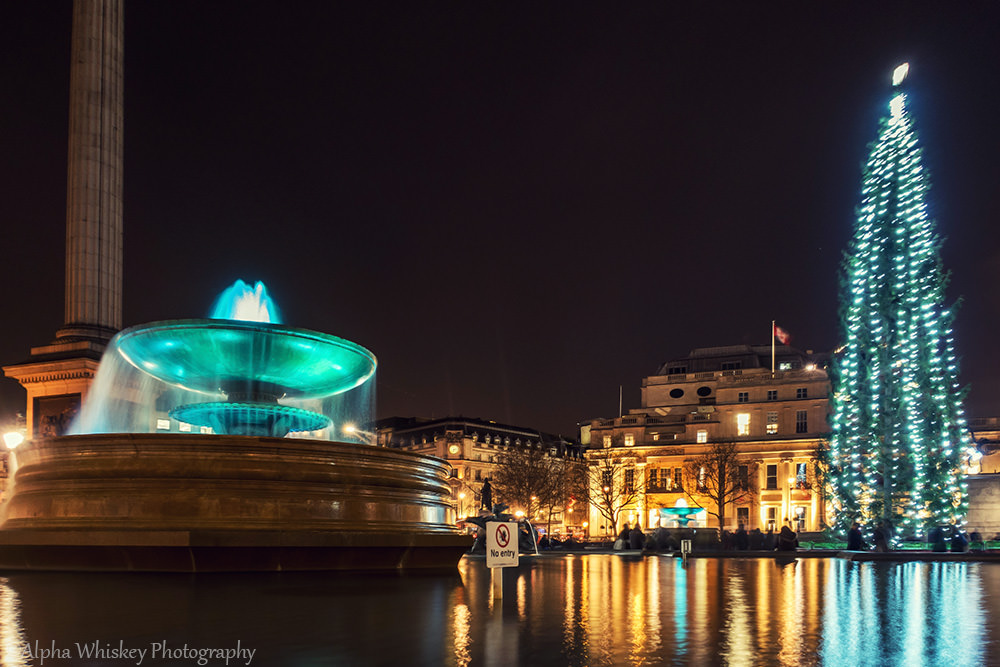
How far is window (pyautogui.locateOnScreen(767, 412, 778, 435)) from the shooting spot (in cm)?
7883

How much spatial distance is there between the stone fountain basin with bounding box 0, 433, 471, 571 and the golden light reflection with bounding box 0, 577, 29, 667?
280 cm

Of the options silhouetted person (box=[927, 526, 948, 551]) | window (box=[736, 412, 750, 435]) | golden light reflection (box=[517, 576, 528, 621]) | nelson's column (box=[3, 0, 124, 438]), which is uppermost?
nelson's column (box=[3, 0, 124, 438])

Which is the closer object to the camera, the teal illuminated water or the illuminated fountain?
the illuminated fountain

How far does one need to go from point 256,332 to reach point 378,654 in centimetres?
1076

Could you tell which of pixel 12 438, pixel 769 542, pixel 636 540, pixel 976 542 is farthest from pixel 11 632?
pixel 976 542

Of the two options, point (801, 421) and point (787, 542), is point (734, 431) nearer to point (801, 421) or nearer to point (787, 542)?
point (801, 421)

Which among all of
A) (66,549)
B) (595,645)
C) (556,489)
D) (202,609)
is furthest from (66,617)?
(556,489)

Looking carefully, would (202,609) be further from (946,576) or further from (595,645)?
(946,576)

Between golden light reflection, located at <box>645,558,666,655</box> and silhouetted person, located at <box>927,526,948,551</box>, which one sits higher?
golden light reflection, located at <box>645,558,666,655</box>

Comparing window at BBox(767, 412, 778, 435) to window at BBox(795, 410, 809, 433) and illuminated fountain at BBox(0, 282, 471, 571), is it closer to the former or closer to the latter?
window at BBox(795, 410, 809, 433)

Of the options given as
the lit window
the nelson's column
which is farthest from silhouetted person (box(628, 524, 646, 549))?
the lit window

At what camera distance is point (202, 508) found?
12.6 m

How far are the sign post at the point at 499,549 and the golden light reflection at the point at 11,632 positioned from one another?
4.55 metres

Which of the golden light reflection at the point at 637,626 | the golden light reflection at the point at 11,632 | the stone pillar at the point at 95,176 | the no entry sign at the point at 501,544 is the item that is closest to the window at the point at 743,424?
the stone pillar at the point at 95,176
